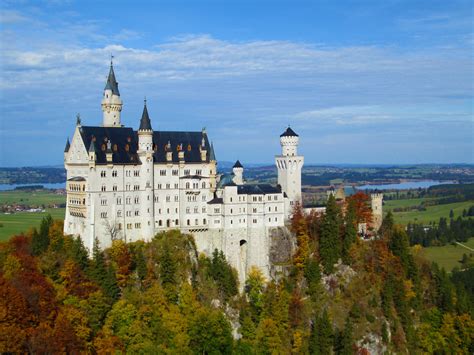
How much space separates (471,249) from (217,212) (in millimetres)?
82440

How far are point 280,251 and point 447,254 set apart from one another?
222ft

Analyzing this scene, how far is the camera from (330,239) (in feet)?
280

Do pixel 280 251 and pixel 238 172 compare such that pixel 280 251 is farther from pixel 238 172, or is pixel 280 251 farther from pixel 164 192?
pixel 164 192

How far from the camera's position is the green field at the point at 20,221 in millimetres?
127794

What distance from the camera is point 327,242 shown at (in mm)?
85438

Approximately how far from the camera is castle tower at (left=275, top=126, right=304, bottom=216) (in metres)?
91.8

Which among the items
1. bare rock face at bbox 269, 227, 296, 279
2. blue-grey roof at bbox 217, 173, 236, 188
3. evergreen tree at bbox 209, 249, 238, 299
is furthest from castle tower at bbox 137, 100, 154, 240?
bare rock face at bbox 269, 227, 296, 279

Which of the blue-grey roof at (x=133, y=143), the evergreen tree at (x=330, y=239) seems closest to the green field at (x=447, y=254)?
the evergreen tree at (x=330, y=239)

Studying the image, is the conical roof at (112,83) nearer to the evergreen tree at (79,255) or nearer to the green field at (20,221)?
the evergreen tree at (79,255)

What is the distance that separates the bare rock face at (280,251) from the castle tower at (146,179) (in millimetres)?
16496

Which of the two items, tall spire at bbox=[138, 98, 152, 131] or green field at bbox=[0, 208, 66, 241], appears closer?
tall spire at bbox=[138, 98, 152, 131]

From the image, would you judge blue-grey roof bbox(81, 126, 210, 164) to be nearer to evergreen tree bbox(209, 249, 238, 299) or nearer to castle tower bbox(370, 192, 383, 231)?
evergreen tree bbox(209, 249, 238, 299)

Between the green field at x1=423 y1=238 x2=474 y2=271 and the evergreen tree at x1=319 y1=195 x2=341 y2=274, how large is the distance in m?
50.6

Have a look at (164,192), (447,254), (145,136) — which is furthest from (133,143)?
(447,254)
